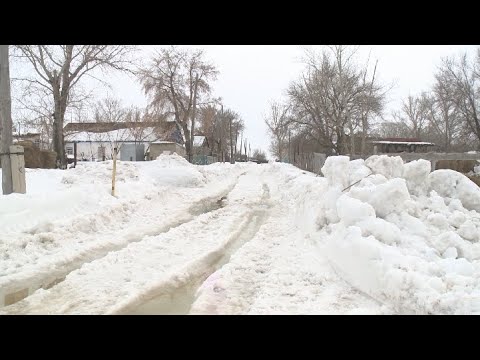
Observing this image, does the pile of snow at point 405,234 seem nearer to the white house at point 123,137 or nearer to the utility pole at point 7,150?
the utility pole at point 7,150

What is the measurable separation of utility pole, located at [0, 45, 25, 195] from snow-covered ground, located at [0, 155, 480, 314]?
76 centimetres

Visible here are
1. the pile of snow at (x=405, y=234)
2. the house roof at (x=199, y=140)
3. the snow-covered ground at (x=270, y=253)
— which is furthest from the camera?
the house roof at (x=199, y=140)

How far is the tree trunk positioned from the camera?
8297 mm

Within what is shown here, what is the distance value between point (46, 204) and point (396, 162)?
6882mm

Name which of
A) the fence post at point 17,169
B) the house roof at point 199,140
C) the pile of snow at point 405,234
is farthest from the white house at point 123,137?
the pile of snow at point 405,234

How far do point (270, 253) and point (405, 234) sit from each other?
201cm

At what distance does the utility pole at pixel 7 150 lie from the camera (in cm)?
830

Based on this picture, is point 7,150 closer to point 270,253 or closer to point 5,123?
point 5,123

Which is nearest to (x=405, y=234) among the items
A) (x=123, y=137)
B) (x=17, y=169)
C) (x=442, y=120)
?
(x=17, y=169)

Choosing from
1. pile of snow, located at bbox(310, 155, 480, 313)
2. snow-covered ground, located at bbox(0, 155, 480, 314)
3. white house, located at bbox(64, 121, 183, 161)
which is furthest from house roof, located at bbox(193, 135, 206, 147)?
pile of snow, located at bbox(310, 155, 480, 313)

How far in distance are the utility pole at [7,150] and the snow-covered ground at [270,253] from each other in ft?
2.49

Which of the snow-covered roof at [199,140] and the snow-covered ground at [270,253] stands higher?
the snow-covered roof at [199,140]

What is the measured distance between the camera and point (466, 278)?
3.69 meters

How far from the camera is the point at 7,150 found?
8.52m
